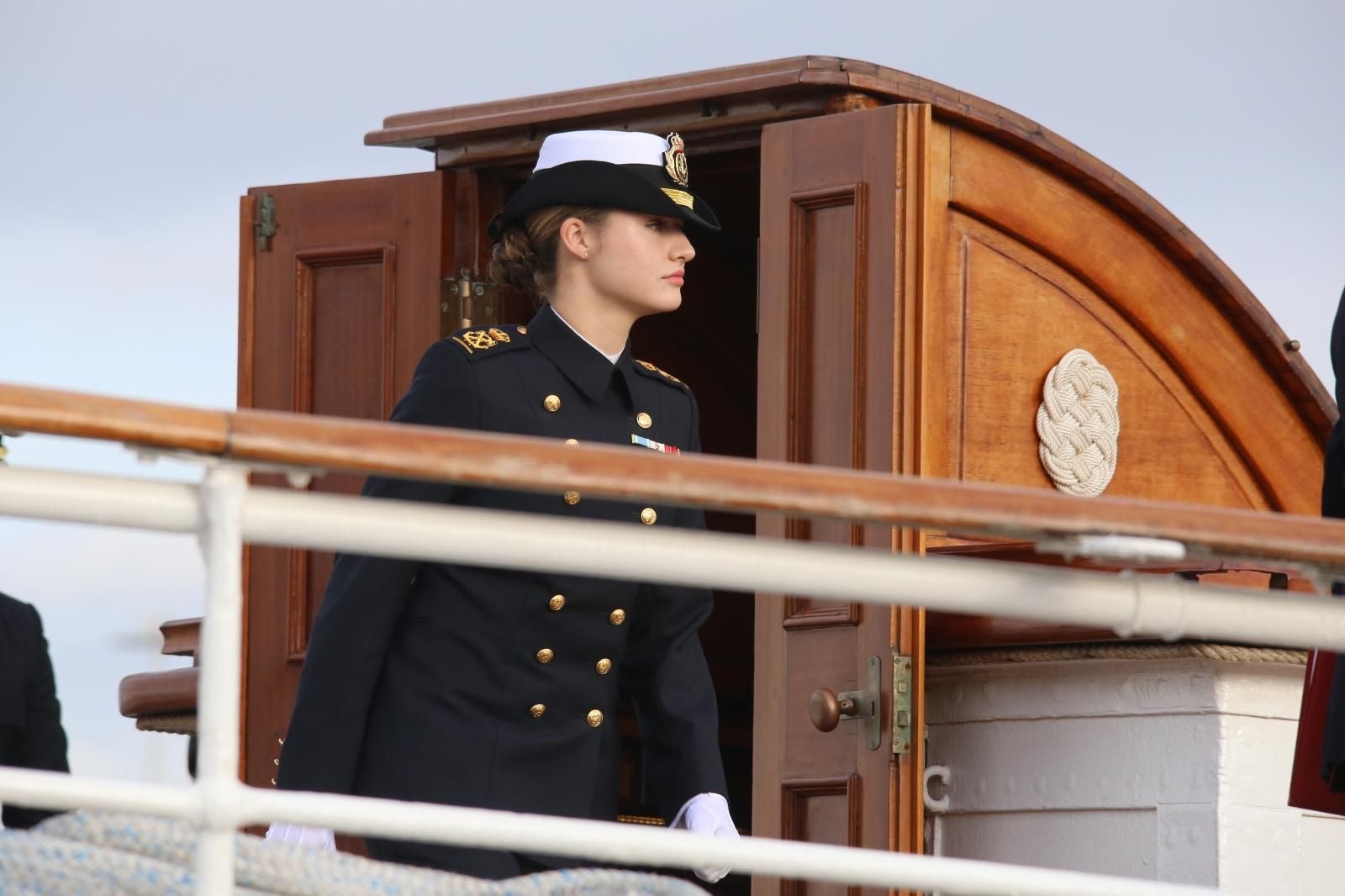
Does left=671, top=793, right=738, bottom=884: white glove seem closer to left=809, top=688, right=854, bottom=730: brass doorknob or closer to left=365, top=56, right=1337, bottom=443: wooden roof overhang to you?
left=809, top=688, right=854, bottom=730: brass doorknob

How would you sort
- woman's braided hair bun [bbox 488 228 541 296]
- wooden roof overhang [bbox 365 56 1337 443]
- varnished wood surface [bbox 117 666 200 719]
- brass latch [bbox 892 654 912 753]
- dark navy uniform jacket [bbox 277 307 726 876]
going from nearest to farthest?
dark navy uniform jacket [bbox 277 307 726 876], woman's braided hair bun [bbox 488 228 541 296], brass latch [bbox 892 654 912 753], wooden roof overhang [bbox 365 56 1337 443], varnished wood surface [bbox 117 666 200 719]

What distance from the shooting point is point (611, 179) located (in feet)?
10.5

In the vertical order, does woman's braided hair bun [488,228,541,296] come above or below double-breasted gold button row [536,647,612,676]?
above

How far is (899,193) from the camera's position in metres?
4.04

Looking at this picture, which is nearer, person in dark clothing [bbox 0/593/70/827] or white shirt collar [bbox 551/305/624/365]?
white shirt collar [bbox 551/305/624/365]

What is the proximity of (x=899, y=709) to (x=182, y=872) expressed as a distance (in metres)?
2.54

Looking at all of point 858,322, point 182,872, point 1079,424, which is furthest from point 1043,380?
point 182,872

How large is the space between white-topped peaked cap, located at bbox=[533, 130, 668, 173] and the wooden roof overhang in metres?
0.93

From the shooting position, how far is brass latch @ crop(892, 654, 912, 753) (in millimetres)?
3883

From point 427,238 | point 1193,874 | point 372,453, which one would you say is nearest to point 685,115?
point 427,238

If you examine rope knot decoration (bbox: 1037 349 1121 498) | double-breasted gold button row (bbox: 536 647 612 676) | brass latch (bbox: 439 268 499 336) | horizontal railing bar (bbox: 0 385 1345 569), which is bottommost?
double-breasted gold button row (bbox: 536 647 612 676)

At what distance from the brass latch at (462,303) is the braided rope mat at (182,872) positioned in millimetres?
3192

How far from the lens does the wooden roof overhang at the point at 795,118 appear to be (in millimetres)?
4160

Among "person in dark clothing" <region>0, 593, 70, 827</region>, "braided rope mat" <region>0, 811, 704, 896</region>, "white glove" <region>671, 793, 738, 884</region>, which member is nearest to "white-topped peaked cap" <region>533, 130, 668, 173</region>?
"white glove" <region>671, 793, 738, 884</region>
